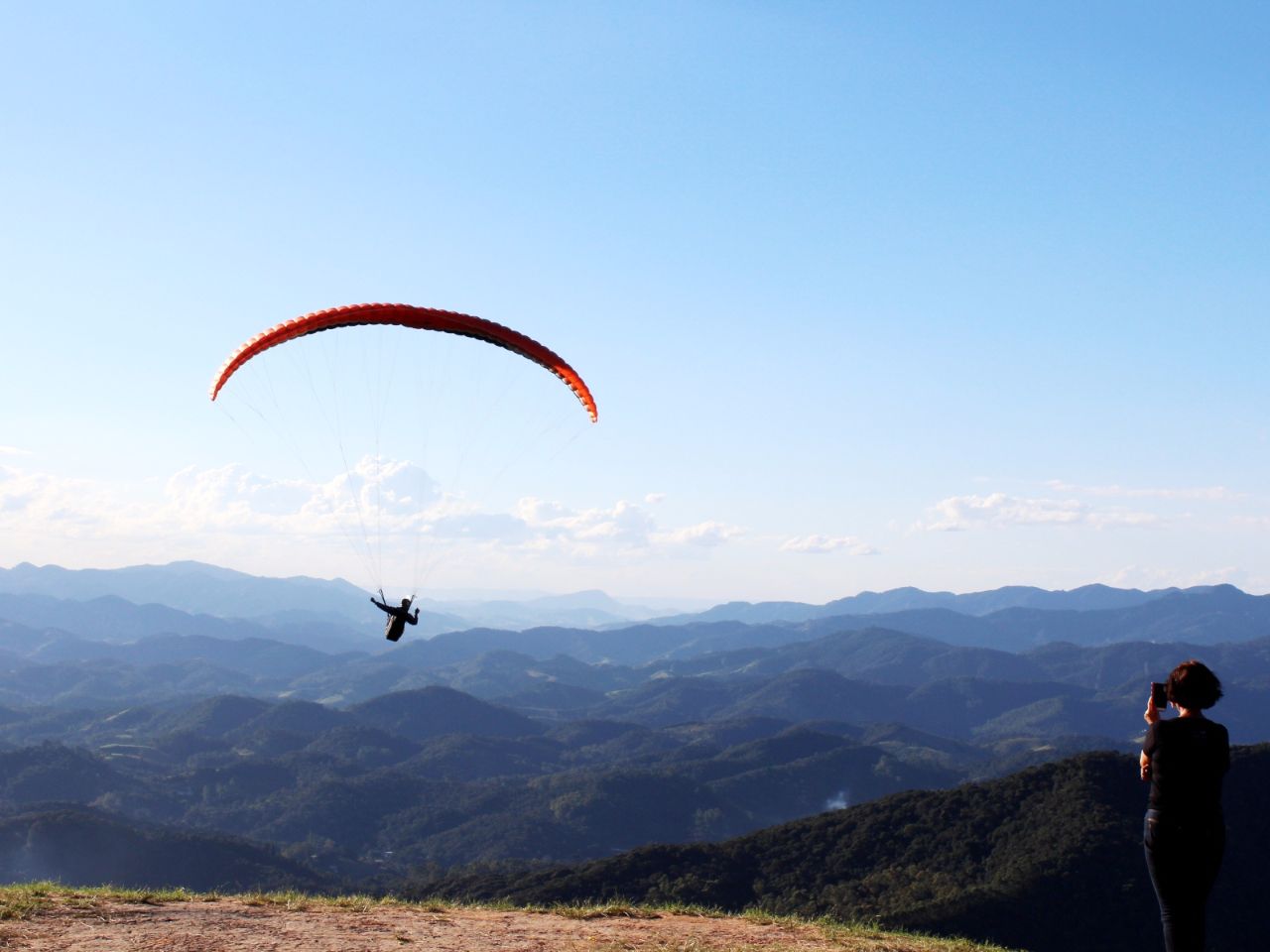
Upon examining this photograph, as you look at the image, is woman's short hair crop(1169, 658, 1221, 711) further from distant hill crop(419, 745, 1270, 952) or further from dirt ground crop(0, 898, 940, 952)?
distant hill crop(419, 745, 1270, 952)

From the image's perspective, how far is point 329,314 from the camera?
83.6ft

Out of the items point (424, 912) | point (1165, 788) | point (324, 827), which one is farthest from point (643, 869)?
point (324, 827)

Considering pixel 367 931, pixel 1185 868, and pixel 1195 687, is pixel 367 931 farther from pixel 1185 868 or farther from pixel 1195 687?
pixel 1195 687

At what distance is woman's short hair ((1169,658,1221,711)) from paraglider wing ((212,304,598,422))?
20.8 meters

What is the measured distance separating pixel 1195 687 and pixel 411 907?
15.8 m

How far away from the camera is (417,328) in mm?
26641

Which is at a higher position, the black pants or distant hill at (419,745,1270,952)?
the black pants

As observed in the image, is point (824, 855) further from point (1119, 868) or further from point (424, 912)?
point (424, 912)

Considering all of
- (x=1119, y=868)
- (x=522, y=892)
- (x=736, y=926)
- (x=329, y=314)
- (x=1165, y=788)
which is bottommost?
(x=522, y=892)

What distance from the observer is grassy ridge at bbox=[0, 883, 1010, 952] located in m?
16.9

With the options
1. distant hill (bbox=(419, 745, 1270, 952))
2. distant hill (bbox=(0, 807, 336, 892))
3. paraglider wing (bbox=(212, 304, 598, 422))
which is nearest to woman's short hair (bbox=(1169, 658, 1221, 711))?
paraglider wing (bbox=(212, 304, 598, 422))

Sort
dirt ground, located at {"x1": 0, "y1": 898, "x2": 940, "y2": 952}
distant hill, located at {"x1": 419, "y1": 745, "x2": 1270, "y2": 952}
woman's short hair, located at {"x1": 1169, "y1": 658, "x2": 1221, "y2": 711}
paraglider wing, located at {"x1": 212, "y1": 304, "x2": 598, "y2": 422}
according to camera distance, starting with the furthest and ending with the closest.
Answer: distant hill, located at {"x1": 419, "y1": 745, "x2": 1270, "y2": 952} → paraglider wing, located at {"x1": 212, "y1": 304, "x2": 598, "y2": 422} → dirt ground, located at {"x1": 0, "y1": 898, "x2": 940, "y2": 952} → woman's short hair, located at {"x1": 1169, "y1": 658, "x2": 1221, "y2": 711}

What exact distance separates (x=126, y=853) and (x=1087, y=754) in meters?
128

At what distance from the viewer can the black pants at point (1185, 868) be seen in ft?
28.1
